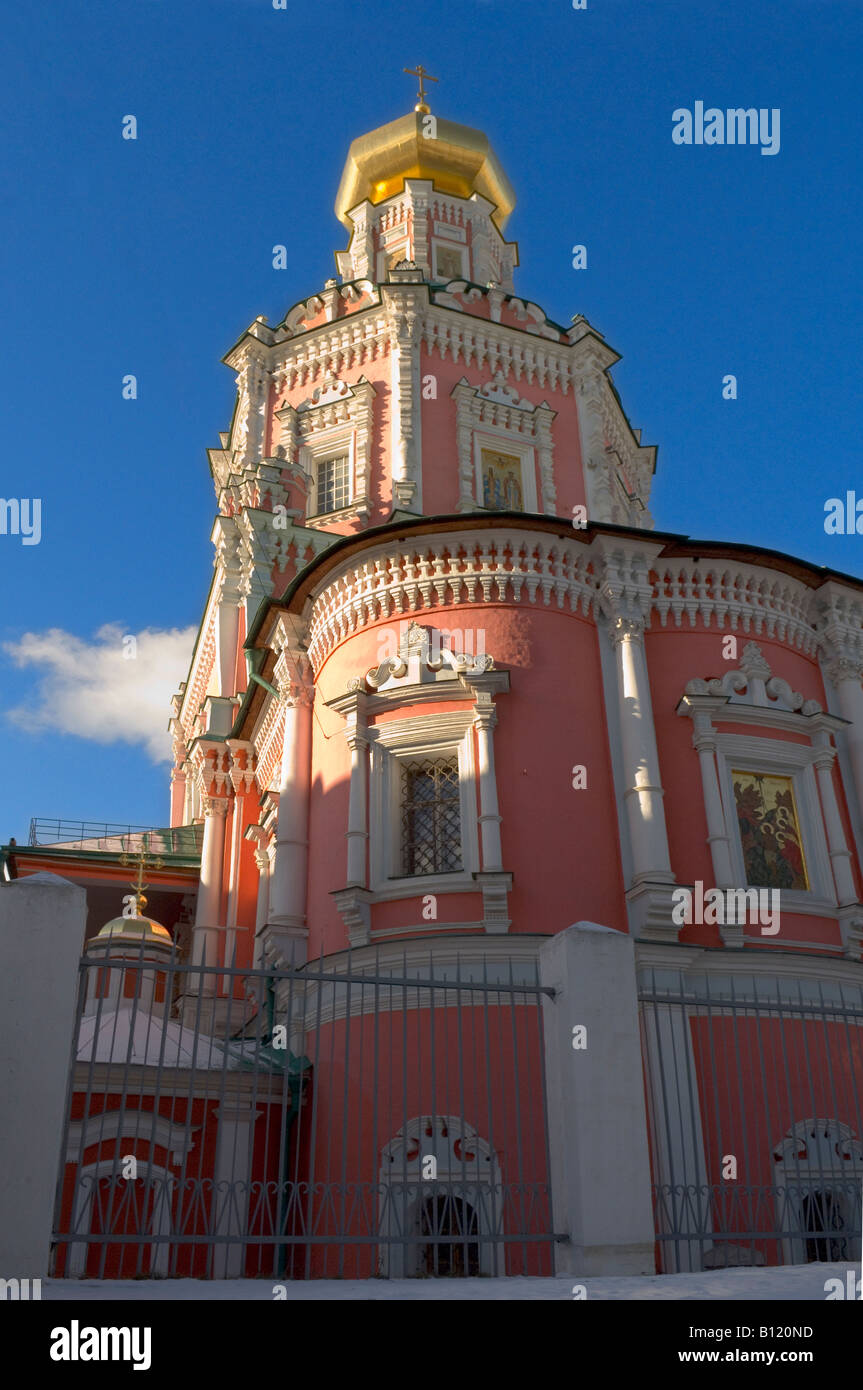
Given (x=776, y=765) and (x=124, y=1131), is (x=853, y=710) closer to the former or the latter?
(x=776, y=765)

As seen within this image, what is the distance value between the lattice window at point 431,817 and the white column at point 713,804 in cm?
260

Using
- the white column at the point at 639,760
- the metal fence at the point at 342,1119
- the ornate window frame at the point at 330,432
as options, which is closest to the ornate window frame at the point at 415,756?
the metal fence at the point at 342,1119

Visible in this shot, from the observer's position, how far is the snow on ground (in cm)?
506

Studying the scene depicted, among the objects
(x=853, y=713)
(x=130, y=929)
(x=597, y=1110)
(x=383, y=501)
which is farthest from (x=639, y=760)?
(x=383, y=501)

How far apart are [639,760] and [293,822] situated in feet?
12.8

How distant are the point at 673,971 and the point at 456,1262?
3.26 m

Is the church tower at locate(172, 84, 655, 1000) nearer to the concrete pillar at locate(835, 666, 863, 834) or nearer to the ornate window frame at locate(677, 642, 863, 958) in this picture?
the ornate window frame at locate(677, 642, 863, 958)

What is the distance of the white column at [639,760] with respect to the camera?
446 inches

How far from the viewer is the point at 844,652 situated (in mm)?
13508

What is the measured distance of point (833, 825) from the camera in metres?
12.2

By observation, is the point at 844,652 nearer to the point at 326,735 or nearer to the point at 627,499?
the point at 326,735

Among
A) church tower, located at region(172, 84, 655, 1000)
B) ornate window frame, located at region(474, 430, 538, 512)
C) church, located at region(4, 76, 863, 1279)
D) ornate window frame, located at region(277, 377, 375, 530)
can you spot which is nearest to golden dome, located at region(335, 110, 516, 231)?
church tower, located at region(172, 84, 655, 1000)

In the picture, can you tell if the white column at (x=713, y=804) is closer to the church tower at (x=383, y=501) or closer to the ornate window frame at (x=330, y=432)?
the church tower at (x=383, y=501)

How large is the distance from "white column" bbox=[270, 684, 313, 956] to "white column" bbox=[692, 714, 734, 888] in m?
4.35
